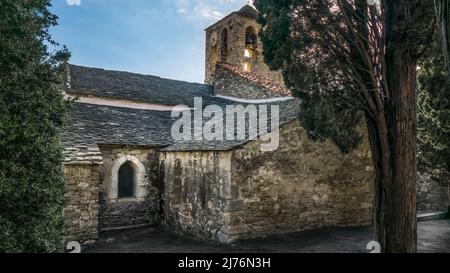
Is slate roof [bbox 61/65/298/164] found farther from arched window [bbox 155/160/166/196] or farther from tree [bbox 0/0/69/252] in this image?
tree [bbox 0/0/69/252]

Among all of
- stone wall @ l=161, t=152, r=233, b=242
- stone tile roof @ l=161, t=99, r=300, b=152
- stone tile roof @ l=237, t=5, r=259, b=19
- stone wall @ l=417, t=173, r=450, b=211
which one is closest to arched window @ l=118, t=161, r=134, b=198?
stone wall @ l=161, t=152, r=233, b=242

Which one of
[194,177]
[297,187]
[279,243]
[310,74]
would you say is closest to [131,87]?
[194,177]

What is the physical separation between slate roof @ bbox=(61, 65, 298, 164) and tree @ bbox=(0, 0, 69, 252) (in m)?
3.86

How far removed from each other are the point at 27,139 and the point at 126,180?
→ 672 cm

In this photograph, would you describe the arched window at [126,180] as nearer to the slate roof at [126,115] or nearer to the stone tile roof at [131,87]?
the slate roof at [126,115]

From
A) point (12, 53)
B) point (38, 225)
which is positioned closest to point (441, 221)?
point (38, 225)

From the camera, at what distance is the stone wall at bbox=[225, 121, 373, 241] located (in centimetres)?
783

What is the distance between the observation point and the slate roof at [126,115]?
8773 mm

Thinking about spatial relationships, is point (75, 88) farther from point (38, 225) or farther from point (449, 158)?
point (449, 158)

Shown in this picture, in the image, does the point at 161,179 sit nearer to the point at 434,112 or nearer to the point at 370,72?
the point at 370,72

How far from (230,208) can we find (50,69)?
489 centimetres

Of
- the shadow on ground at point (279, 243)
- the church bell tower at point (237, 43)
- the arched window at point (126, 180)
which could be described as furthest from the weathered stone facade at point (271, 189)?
the church bell tower at point (237, 43)

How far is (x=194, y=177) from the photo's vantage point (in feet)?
29.5

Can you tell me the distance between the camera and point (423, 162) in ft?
32.3
